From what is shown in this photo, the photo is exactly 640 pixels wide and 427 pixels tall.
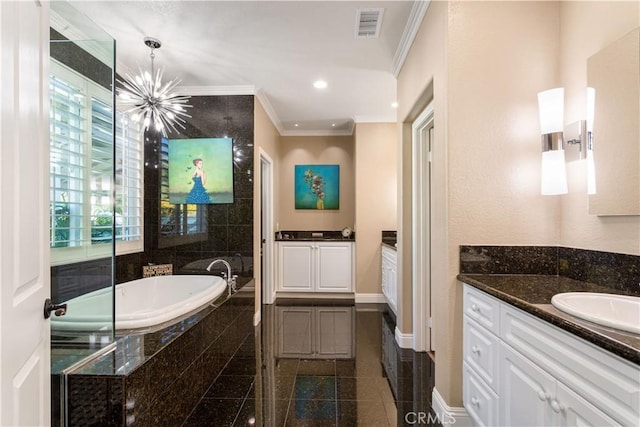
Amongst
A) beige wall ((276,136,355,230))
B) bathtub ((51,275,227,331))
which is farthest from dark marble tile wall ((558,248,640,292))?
beige wall ((276,136,355,230))

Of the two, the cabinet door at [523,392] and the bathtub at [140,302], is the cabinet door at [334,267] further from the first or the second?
the cabinet door at [523,392]

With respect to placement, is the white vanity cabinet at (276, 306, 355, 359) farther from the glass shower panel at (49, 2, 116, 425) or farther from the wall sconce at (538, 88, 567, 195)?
the wall sconce at (538, 88, 567, 195)

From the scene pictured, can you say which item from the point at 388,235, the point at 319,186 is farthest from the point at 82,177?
the point at 319,186

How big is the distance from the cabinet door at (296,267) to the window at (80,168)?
122 inches

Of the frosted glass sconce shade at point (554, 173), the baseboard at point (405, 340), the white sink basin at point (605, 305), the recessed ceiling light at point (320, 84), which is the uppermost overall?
the recessed ceiling light at point (320, 84)

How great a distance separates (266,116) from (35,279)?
3.60m

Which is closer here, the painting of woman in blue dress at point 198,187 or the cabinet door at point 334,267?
the painting of woman in blue dress at point 198,187

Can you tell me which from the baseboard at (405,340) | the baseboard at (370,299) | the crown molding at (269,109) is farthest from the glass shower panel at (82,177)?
the baseboard at (370,299)

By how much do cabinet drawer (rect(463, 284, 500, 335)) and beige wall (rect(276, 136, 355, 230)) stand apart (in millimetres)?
3593

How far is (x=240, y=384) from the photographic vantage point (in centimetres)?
229

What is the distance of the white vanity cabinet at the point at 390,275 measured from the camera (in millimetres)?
3656

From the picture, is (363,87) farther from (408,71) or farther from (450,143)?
(450,143)

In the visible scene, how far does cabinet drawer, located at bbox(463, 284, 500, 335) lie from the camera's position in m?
1.44

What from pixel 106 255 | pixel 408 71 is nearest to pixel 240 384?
pixel 106 255
